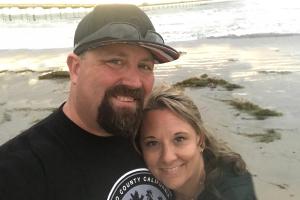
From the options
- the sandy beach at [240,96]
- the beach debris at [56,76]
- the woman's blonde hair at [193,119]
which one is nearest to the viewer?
the woman's blonde hair at [193,119]

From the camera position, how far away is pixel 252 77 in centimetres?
1012

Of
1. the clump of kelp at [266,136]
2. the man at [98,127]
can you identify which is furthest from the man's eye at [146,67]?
the clump of kelp at [266,136]

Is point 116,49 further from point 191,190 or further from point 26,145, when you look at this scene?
point 191,190

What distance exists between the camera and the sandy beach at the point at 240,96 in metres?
5.51

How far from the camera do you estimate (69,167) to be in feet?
6.98

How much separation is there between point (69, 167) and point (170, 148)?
0.62m

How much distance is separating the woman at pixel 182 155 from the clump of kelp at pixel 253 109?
4862mm

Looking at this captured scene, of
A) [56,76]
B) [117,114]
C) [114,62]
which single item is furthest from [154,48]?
[56,76]

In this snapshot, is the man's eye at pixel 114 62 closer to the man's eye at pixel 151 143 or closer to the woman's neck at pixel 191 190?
the man's eye at pixel 151 143

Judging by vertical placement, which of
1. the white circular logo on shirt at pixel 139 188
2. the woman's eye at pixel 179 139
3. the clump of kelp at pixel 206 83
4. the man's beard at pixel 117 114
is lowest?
the clump of kelp at pixel 206 83

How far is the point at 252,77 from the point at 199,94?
194cm

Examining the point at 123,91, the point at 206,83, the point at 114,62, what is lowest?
the point at 206,83

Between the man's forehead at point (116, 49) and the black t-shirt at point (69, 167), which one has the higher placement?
the man's forehead at point (116, 49)

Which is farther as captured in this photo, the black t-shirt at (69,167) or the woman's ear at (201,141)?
the woman's ear at (201,141)
